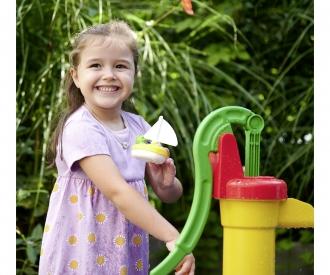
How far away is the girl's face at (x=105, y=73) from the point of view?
147 centimetres

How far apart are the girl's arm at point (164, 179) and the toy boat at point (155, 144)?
0.09 metres

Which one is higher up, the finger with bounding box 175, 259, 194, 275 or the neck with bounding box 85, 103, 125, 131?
the neck with bounding box 85, 103, 125, 131

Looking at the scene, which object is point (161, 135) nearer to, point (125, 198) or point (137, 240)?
point (125, 198)

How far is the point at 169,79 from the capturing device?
2451mm

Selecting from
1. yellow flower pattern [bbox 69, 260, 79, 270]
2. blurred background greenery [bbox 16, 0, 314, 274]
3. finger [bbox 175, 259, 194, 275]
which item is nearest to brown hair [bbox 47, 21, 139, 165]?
yellow flower pattern [bbox 69, 260, 79, 270]

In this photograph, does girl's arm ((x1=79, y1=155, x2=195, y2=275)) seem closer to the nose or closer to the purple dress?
the purple dress

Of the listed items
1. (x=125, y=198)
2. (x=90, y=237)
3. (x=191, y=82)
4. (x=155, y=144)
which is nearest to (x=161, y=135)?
(x=155, y=144)

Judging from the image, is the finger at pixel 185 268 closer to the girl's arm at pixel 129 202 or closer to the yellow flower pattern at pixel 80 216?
the girl's arm at pixel 129 202

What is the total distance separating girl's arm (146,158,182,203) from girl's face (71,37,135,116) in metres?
0.15

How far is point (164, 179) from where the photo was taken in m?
1.53

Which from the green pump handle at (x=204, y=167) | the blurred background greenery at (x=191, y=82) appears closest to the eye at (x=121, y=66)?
the green pump handle at (x=204, y=167)

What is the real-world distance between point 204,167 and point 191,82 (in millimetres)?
1160

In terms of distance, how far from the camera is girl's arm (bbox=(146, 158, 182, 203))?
151 cm
